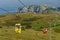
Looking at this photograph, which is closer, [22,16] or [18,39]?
[18,39]

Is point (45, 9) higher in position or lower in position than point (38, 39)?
lower

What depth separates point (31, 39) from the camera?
21.5m

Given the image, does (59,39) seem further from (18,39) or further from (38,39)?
(18,39)

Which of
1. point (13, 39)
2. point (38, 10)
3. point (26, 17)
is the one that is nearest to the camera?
point (13, 39)

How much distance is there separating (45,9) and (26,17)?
54.4ft

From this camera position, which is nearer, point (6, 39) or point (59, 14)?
point (6, 39)

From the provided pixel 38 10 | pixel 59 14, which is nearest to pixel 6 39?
pixel 59 14

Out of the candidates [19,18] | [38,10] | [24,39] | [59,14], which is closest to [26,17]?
[19,18]

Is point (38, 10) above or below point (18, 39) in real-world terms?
below

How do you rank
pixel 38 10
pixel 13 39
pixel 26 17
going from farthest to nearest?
1. pixel 38 10
2. pixel 26 17
3. pixel 13 39

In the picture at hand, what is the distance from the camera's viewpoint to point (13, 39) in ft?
69.6

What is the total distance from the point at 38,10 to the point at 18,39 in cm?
4548

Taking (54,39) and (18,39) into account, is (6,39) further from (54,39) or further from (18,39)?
(54,39)

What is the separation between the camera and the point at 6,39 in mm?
21609
